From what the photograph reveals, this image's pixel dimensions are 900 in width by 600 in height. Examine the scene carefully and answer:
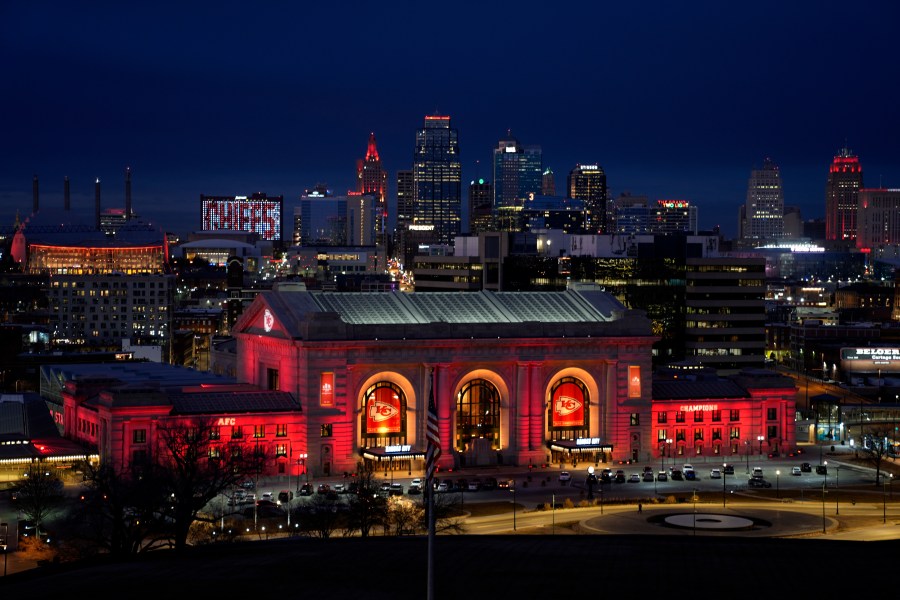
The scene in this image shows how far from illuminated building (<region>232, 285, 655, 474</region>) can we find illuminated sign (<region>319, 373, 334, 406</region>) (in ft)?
0.31

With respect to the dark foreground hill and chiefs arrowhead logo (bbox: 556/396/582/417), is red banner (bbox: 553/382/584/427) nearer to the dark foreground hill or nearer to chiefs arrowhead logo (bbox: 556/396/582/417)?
chiefs arrowhead logo (bbox: 556/396/582/417)

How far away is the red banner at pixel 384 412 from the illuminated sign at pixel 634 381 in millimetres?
24212

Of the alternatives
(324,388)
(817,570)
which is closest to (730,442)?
(324,388)

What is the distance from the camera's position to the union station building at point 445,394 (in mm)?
144000

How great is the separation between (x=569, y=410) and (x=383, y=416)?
19.6 m

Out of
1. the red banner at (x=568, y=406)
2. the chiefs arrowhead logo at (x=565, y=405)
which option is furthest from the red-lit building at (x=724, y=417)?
the chiefs arrowhead logo at (x=565, y=405)

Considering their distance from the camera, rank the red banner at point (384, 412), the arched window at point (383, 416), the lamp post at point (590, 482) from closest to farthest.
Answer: the lamp post at point (590, 482)
the arched window at point (383, 416)
the red banner at point (384, 412)

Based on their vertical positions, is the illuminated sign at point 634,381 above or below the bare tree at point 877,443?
above

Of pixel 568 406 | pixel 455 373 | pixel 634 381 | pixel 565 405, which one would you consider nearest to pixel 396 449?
pixel 455 373

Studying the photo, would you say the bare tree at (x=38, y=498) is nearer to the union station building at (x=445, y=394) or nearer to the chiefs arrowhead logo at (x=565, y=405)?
the union station building at (x=445, y=394)

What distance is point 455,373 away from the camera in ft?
495

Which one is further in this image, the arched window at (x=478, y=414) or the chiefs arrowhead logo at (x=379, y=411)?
the arched window at (x=478, y=414)

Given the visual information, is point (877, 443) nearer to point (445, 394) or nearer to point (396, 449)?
point (445, 394)

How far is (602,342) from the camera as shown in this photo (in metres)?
155
